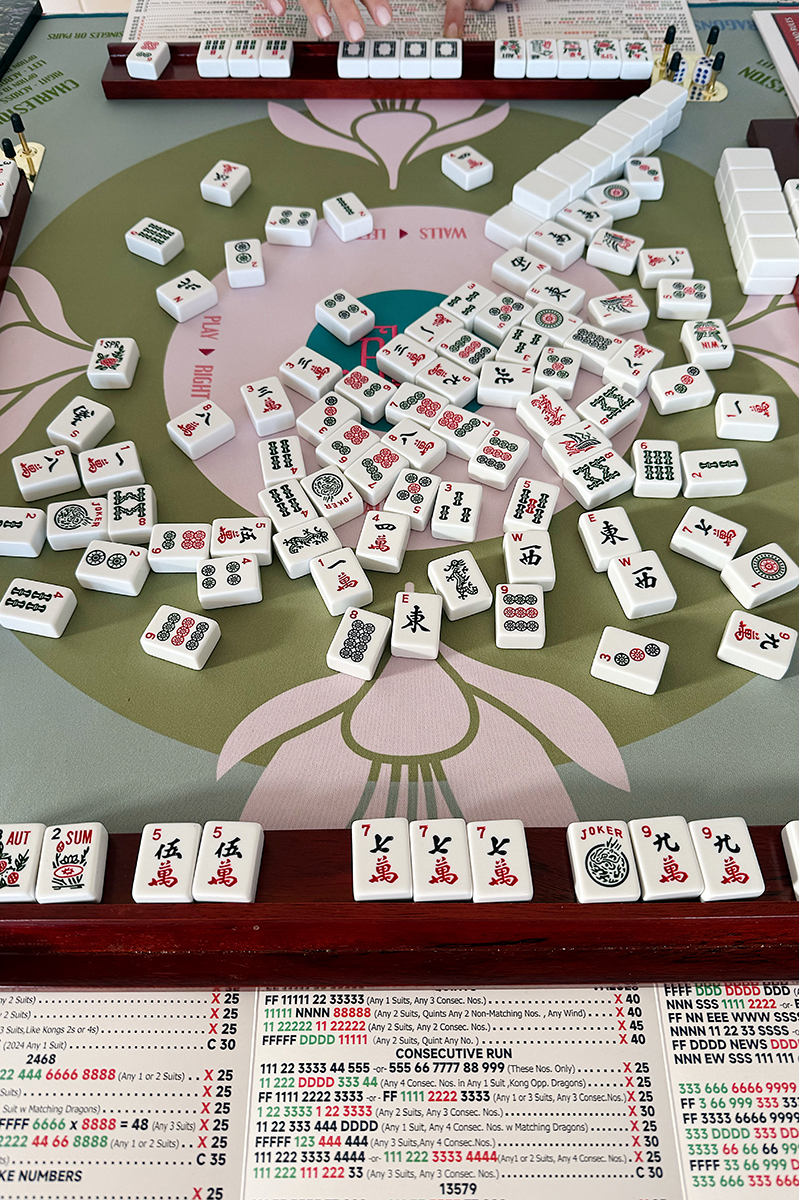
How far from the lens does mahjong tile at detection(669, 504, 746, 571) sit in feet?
6.05

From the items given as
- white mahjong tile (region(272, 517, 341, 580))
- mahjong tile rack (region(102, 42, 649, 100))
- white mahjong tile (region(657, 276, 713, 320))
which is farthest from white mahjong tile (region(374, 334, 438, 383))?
mahjong tile rack (region(102, 42, 649, 100))

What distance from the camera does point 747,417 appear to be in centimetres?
203

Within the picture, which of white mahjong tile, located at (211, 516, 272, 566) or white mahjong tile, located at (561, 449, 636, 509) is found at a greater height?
white mahjong tile, located at (561, 449, 636, 509)

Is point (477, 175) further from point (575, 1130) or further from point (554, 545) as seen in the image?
point (575, 1130)

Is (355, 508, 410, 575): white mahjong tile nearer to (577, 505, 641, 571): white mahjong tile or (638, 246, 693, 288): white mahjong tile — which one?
(577, 505, 641, 571): white mahjong tile

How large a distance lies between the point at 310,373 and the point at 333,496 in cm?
36

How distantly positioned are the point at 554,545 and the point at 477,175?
1.23m

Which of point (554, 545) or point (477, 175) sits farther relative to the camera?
point (477, 175)

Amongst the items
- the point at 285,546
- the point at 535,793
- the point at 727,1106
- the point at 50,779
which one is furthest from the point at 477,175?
the point at 727,1106

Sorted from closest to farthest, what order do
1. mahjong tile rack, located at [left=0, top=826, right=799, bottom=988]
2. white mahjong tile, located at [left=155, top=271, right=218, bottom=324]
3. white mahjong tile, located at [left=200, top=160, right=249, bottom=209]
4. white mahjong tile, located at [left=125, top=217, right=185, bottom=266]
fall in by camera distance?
mahjong tile rack, located at [left=0, top=826, right=799, bottom=988] < white mahjong tile, located at [left=155, top=271, right=218, bottom=324] < white mahjong tile, located at [left=125, top=217, right=185, bottom=266] < white mahjong tile, located at [left=200, top=160, right=249, bottom=209]

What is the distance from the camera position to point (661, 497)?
197 cm

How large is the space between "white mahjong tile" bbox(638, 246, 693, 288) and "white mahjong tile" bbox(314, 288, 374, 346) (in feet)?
2.29

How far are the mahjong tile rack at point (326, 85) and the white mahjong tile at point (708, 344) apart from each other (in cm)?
101

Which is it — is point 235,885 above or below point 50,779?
below
